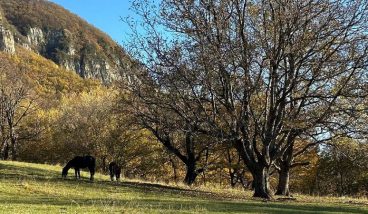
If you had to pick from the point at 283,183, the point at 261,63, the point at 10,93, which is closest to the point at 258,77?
the point at 261,63

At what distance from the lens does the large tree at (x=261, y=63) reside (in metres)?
29.0

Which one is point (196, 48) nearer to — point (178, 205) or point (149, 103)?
point (149, 103)

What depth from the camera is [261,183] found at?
3119 centimetres

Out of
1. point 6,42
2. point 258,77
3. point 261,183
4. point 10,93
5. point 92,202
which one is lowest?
point 92,202

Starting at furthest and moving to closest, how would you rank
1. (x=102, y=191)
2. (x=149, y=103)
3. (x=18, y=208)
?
(x=149, y=103) → (x=102, y=191) → (x=18, y=208)

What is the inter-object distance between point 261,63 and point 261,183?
7748mm

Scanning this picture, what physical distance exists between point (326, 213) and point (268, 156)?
30.8ft

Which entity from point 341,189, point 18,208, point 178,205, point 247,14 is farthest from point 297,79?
point 341,189

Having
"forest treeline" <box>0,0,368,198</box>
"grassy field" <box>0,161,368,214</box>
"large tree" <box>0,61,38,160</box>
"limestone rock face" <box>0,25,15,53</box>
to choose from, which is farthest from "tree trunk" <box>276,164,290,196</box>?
"limestone rock face" <box>0,25,15,53</box>

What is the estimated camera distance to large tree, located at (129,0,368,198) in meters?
29.0

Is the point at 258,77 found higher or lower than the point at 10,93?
lower

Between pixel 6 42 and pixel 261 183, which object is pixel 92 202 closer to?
pixel 261 183

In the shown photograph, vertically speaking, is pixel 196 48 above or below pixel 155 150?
above

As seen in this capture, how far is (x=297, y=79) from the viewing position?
30.5 meters
